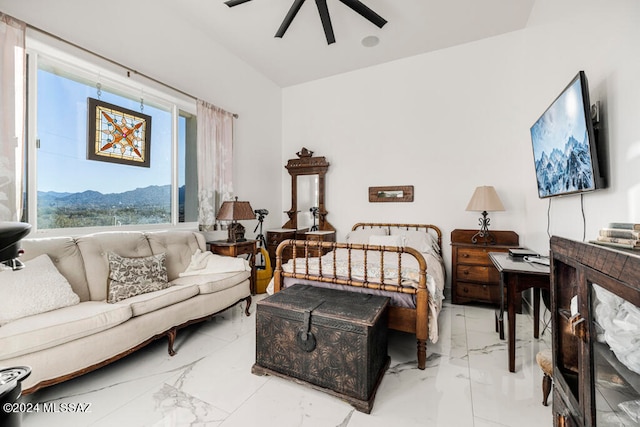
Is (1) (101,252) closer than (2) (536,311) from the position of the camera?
Yes

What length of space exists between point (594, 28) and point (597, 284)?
1952mm

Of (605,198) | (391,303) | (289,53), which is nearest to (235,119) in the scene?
(289,53)

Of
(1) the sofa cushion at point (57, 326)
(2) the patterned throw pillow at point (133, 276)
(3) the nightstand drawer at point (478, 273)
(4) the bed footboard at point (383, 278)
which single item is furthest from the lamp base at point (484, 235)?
(1) the sofa cushion at point (57, 326)

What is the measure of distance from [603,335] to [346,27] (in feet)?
12.2

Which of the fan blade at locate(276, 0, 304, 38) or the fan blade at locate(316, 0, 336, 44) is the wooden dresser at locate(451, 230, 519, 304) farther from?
the fan blade at locate(276, 0, 304, 38)

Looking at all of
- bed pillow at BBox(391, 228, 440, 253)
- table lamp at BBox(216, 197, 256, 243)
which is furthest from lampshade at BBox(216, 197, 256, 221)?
bed pillow at BBox(391, 228, 440, 253)

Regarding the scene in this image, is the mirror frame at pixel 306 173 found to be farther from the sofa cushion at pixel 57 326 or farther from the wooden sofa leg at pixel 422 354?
the sofa cushion at pixel 57 326

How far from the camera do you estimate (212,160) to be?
345 centimetres

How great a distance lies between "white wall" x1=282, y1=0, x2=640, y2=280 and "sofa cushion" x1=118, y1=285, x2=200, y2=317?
2612 mm

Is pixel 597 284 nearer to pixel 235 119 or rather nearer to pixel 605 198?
pixel 605 198

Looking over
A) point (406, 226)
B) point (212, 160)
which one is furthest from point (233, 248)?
point (406, 226)

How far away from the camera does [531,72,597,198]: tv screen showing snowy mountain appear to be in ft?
5.09

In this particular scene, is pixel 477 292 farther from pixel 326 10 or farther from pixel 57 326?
pixel 57 326

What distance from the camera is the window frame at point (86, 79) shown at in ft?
7.03
